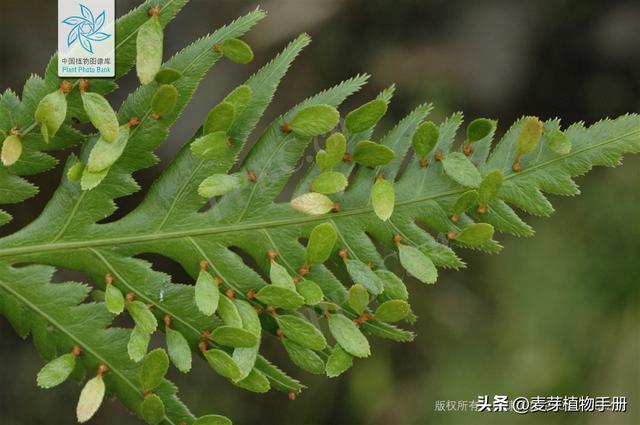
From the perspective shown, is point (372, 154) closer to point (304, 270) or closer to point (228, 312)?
point (304, 270)

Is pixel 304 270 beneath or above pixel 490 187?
beneath

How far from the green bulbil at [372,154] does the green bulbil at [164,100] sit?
24cm

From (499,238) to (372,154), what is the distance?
2.32 feet

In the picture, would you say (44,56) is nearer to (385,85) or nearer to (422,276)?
(385,85)

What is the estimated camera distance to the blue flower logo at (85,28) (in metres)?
0.98

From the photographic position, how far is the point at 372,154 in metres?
0.95

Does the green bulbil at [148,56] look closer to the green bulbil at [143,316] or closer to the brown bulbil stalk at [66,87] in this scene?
the brown bulbil stalk at [66,87]

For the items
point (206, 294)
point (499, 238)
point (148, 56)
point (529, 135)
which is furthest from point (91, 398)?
point (499, 238)

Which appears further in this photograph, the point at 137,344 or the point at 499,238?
the point at 499,238

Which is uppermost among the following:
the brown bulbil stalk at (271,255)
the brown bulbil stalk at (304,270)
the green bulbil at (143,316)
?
Result: the brown bulbil stalk at (271,255)

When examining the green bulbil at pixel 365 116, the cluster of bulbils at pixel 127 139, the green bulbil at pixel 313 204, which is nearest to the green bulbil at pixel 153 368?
the cluster of bulbils at pixel 127 139

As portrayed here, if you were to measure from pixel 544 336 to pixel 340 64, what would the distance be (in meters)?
0.74

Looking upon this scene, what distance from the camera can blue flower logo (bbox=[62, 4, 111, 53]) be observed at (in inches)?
38.7

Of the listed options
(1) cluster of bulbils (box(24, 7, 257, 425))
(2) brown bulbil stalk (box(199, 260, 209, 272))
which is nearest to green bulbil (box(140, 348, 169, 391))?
(1) cluster of bulbils (box(24, 7, 257, 425))
